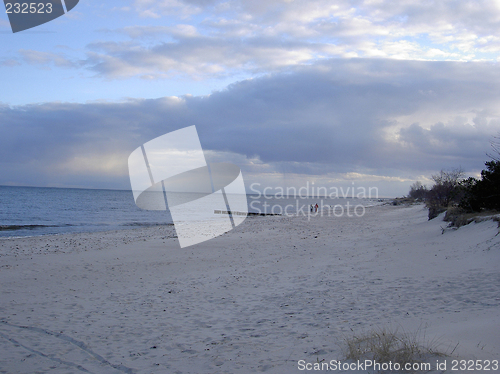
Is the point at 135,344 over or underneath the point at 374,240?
over

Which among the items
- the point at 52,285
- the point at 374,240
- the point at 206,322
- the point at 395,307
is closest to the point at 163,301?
the point at 206,322

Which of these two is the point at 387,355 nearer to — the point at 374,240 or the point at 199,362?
the point at 199,362

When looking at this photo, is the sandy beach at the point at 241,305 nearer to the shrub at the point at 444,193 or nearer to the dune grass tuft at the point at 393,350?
the dune grass tuft at the point at 393,350

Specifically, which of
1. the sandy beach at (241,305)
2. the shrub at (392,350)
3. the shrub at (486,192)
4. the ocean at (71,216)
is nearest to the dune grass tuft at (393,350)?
the shrub at (392,350)

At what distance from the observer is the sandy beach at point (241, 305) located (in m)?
5.33

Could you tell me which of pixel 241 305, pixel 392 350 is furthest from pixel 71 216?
pixel 392 350

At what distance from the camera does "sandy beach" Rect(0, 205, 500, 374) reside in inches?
210

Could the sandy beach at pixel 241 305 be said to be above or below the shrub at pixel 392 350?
below

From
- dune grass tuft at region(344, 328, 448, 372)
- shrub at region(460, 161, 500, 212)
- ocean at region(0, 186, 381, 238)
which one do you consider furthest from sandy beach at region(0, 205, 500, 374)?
ocean at region(0, 186, 381, 238)

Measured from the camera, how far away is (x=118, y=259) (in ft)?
50.0

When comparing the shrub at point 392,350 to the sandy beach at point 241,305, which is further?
the sandy beach at point 241,305

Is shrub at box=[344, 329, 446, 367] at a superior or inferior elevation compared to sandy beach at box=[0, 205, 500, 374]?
superior

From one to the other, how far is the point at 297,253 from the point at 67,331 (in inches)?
419

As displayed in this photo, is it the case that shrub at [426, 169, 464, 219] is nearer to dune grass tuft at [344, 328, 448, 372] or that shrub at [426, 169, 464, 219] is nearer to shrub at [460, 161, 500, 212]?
shrub at [460, 161, 500, 212]
